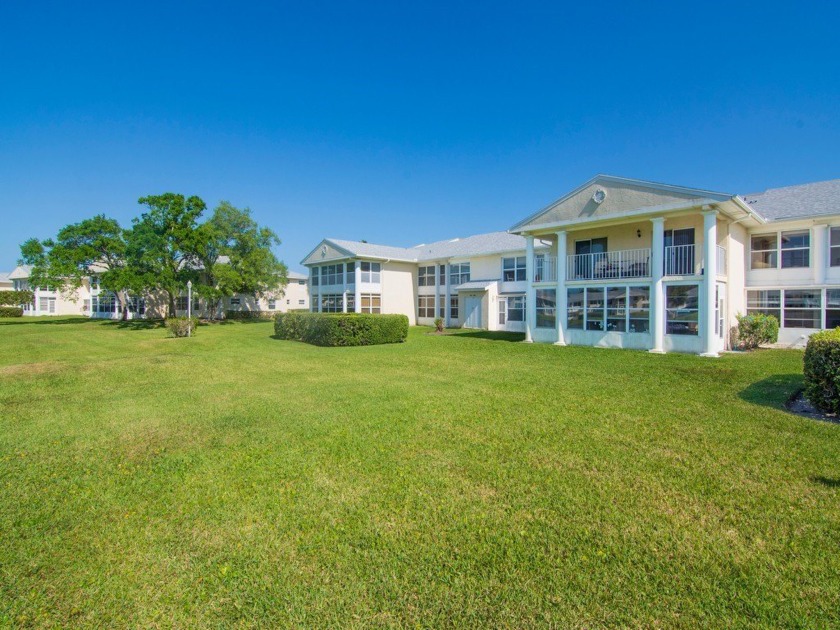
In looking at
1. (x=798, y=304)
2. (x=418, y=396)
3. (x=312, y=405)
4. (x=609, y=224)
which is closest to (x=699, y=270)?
(x=609, y=224)

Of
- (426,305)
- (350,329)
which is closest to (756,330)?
(350,329)

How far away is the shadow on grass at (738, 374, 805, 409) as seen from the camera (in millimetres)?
7602

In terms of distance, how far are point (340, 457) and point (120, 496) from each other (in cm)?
214

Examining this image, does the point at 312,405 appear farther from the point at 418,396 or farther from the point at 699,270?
the point at 699,270

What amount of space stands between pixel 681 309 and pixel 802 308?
5286 mm

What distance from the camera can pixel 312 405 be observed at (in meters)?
7.56

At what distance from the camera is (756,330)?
15062 millimetres

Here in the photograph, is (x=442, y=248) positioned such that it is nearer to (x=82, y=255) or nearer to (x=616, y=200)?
(x=616, y=200)

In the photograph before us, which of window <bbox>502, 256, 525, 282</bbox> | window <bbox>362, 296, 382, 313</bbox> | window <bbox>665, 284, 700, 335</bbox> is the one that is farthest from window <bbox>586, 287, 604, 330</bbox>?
window <bbox>362, 296, 382, 313</bbox>

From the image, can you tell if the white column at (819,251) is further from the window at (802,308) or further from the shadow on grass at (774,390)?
the shadow on grass at (774,390)

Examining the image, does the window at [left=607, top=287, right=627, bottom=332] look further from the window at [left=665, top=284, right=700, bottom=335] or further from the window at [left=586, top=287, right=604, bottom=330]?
the window at [left=665, top=284, right=700, bottom=335]

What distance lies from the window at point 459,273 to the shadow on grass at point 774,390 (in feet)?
63.4

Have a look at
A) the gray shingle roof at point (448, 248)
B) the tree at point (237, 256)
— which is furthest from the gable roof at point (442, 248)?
the tree at point (237, 256)

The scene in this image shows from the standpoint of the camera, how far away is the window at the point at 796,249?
50.7 feet
